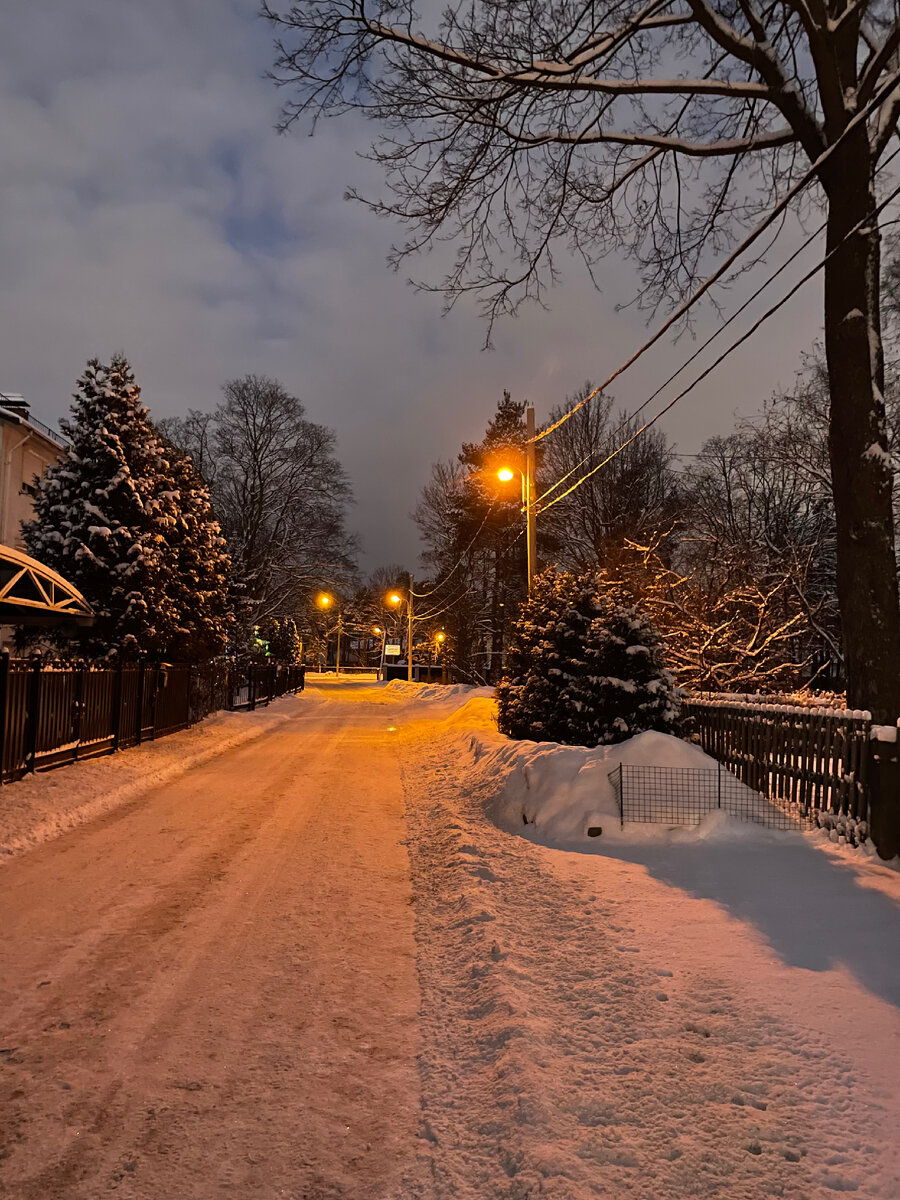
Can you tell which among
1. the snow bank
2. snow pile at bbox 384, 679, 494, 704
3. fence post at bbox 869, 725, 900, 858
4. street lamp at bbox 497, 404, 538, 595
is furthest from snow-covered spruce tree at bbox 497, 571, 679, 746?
snow pile at bbox 384, 679, 494, 704

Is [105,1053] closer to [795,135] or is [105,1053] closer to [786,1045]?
[786,1045]

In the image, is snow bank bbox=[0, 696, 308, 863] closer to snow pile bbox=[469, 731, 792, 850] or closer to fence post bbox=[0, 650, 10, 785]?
fence post bbox=[0, 650, 10, 785]

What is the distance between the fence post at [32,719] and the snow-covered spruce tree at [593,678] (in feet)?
22.8

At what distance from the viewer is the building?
26.7m

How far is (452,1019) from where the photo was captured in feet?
13.2

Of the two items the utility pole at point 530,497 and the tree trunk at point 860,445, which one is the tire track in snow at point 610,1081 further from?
the utility pole at point 530,497

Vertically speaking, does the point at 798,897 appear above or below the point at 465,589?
below

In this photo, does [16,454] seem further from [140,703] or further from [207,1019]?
[207,1019]

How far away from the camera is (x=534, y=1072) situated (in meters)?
3.38

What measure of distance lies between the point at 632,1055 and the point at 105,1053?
245cm

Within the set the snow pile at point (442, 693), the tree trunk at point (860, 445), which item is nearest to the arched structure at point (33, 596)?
the tree trunk at point (860, 445)

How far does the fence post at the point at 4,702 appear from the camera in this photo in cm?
970

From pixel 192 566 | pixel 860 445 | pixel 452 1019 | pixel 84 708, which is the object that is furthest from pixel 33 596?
pixel 860 445

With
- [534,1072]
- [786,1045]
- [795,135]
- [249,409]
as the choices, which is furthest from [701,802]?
[249,409]
